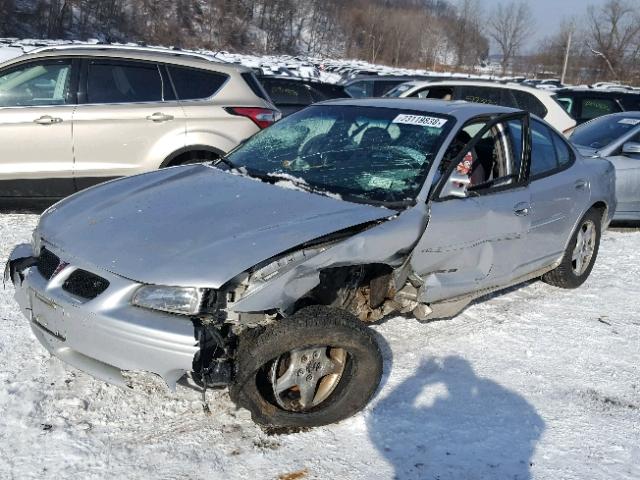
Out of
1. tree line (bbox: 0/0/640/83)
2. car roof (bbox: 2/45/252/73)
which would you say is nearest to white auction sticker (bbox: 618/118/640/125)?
car roof (bbox: 2/45/252/73)

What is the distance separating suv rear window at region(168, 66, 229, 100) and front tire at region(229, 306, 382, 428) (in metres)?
4.01

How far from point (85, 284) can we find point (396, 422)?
1655 millimetres

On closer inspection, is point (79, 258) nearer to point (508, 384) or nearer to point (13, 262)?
point (13, 262)

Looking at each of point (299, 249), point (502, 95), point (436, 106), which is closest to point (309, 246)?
point (299, 249)

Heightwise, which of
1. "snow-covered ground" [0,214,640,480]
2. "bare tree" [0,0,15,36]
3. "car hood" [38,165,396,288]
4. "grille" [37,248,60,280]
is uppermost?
"bare tree" [0,0,15,36]

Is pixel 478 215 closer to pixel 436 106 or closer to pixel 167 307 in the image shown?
pixel 436 106

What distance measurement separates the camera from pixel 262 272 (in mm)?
2941

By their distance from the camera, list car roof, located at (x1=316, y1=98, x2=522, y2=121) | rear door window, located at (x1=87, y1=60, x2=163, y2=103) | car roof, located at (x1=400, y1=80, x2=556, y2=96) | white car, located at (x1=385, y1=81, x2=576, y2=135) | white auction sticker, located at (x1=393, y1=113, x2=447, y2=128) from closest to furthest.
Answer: white auction sticker, located at (x1=393, y1=113, x2=447, y2=128) → car roof, located at (x1=316, y1=98, x2=522, y2=121) → rear door window, located at (x1=87, y1=60, x2=163, y2=103) → white car, located at (x1=385, y1=81, x2=576, y2=135) → car roof, located at (x1=400, y1=80, x2=556, y2=96)

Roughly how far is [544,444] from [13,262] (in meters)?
2.88

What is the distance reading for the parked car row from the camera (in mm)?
2861

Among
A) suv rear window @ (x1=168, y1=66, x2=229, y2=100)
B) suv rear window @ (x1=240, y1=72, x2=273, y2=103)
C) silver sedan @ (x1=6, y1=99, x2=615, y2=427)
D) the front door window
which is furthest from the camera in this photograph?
suv rear window @ (x1=240, y1=72, x2=273, y2=103)

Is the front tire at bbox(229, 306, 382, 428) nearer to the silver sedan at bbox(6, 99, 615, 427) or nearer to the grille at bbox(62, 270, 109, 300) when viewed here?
the silver sedan at bbox(6, 99, 615, 427)

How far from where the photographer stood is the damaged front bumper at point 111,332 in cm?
275

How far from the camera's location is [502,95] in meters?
10.3
